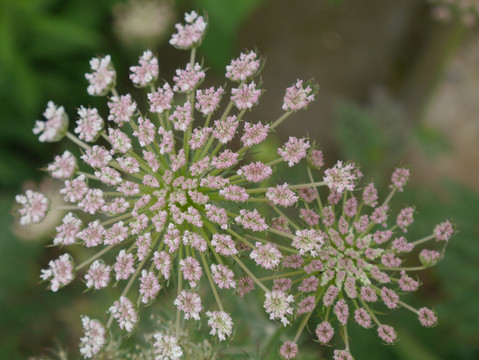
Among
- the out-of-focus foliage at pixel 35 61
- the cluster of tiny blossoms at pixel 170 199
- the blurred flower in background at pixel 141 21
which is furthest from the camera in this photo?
the blurred flower in background at pixel 141 21

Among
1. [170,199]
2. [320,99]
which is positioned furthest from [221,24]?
[170,199]

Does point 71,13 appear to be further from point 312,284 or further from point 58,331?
point 312,284

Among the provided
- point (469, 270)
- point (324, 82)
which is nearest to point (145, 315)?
point (469, 270)

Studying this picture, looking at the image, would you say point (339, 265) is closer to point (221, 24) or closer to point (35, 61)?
point (221, 24)

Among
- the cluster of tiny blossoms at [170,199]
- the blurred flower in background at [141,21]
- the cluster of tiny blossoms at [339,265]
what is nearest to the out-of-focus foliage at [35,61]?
the blurred flower in background at [141,21]

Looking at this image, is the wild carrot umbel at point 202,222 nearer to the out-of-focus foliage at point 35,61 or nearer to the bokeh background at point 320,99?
the bokeh background at point 320,99

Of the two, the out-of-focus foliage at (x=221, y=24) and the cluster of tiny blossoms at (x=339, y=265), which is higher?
the out-of-focus foliage at (x=221, y=24)
